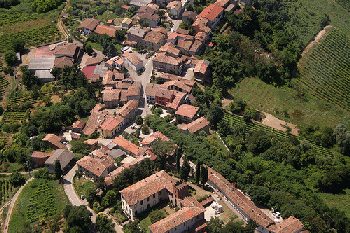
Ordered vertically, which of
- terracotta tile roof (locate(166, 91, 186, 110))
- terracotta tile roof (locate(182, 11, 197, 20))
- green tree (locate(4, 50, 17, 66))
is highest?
terracotta tile roof (locate(182, 11, 197, 20))

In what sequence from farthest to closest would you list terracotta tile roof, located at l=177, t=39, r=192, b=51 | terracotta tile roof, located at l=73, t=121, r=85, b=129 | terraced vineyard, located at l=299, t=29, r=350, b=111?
terracotta tile roof, located at l=177, t=39, r=192, b=51, terraced vineyard, located at l=299, t=29, r=350, b=111, terracotta tile roof, located at l=73, t=121, r=85, b=129

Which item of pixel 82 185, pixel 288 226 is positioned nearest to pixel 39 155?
pixel 82 185

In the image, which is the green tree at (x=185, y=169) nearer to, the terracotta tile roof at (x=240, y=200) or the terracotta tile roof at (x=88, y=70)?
the terracotta tile roof at (x=240, y=200)

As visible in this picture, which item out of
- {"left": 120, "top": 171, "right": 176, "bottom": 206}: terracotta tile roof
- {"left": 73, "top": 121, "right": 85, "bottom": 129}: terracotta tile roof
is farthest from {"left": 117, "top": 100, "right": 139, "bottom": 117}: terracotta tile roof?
{"left": 120, "top": 171, "right": 176, "bottom": 206}: terracotta tile roof

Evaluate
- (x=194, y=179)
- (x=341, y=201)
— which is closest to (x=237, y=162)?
(x=194, y=179)

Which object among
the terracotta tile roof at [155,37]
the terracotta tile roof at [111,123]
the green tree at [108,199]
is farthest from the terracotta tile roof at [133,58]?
the green tree at [108,199]

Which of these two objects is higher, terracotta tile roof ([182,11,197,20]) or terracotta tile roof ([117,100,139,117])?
terracotta tile roof ([182,11,197,20])

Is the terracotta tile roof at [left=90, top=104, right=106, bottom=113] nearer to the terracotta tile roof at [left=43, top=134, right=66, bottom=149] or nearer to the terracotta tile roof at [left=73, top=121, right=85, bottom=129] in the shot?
the terracotta tile roof at [left=73, top=121, right=85, bottom=129]
